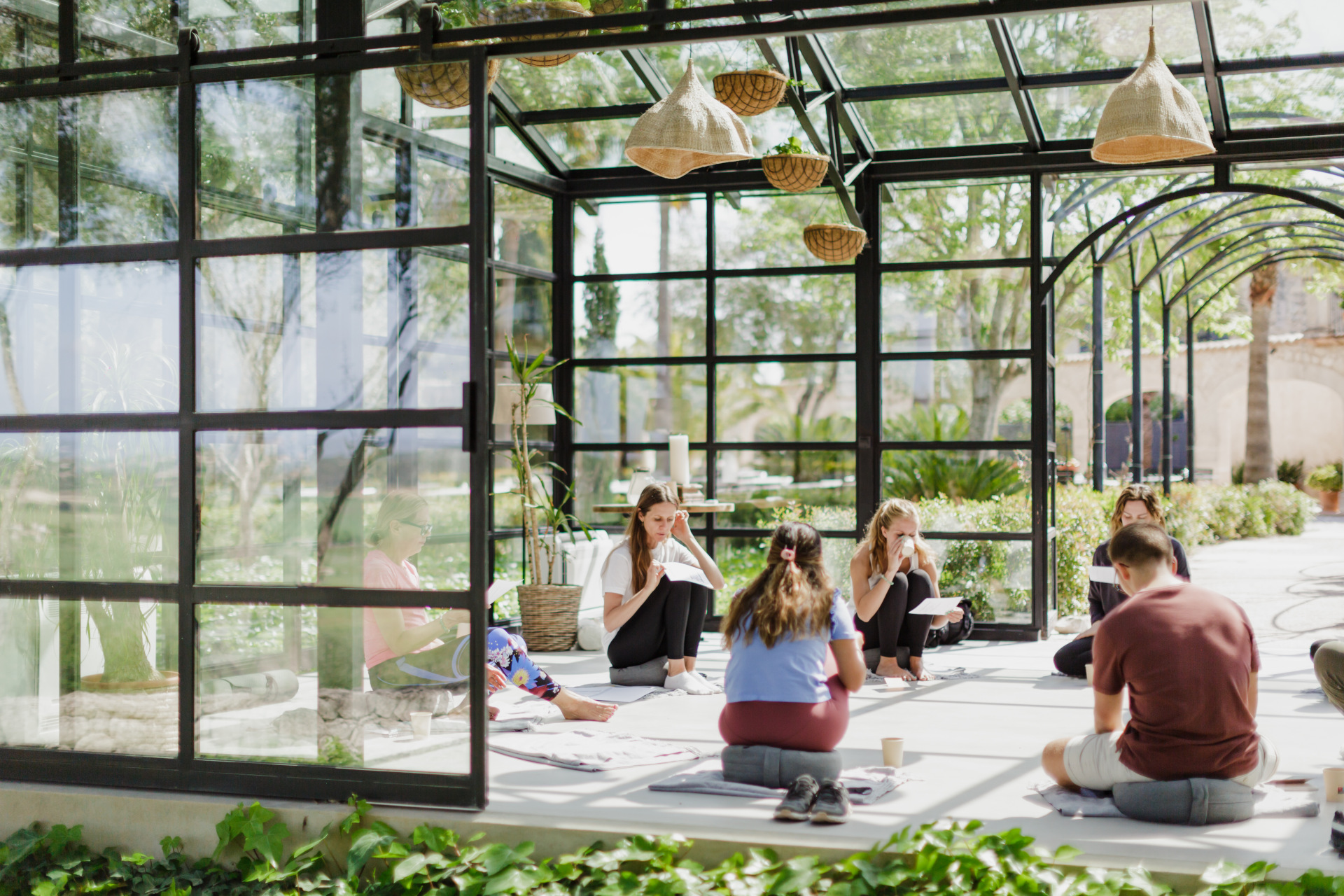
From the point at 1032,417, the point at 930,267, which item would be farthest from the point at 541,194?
the point at 1032,417

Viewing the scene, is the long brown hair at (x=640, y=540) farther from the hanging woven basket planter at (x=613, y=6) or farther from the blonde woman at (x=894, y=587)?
the hanging woven basket planter at (x=613, y=6)

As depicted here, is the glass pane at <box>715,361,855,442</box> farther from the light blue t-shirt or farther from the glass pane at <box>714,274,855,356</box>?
the light blue t-shirt

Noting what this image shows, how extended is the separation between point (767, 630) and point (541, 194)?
552 centimetres

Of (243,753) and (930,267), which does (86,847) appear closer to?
(243,753)

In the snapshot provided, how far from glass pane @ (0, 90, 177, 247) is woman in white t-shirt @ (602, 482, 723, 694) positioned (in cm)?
266

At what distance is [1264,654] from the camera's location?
7.51 metres

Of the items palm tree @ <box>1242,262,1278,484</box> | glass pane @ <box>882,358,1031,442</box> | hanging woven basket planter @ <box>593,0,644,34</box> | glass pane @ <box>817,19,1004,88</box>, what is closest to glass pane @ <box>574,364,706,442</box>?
glass pane @ <box>882,358,1031,442</box>

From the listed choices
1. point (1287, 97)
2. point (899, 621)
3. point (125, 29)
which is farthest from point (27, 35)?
point (1287, 97)

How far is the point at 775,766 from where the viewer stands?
3.99 m

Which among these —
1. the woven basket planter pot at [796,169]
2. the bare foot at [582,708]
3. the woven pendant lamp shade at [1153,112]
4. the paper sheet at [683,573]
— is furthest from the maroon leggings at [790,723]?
the woven basket planter pot at [796,169]

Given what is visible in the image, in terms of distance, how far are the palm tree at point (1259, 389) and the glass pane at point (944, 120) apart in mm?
16823

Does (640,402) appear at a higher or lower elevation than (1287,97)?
lower

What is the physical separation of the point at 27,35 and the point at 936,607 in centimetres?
458

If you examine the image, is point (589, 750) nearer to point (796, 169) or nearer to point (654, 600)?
point (654, 600)
